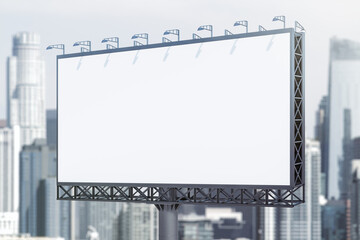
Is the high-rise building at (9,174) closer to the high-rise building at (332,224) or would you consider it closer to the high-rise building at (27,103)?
the high-rise building at (27,103)

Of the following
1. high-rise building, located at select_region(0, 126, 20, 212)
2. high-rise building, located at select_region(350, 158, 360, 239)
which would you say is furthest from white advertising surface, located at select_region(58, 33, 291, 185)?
high-rise building, located at select_region(0, 126, 20, 212)

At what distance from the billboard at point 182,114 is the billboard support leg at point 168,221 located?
77 cm

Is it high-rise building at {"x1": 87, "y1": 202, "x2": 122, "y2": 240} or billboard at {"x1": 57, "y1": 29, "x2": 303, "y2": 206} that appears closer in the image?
billboard at {"x1": 57, "y1": 29, "x2": 303, "y2": 206}

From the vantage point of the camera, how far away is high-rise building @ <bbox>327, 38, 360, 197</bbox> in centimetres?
14150

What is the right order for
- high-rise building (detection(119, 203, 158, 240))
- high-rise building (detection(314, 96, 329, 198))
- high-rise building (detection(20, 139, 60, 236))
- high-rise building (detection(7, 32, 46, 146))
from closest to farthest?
1. high-rise building (detection(119, 203, 158, 240))
2. high-rise building (detection(20, 139, 60, 236))
3. high-rise building (detection(314, 96, 329, 198))
4. high-rise building (detection(7, 32, 46, 146))

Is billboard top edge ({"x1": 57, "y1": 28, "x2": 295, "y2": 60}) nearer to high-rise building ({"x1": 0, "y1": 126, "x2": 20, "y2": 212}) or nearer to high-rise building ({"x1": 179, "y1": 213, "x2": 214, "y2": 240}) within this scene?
high-rise building ({"x1": 179, "y1": 213, "x2": 214, "y2": 240})

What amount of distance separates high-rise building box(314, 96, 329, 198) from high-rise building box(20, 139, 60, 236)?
1798 inches

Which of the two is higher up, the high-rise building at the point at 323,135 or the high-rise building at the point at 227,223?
the high-rise building at the point at 323,135

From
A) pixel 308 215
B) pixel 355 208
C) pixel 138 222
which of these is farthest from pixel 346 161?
pixel 138 222

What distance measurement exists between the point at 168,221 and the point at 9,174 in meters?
116

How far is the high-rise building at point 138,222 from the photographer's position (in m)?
100

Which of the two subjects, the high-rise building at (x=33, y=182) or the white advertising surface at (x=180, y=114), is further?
the high-rise building at (x=33, y=182)

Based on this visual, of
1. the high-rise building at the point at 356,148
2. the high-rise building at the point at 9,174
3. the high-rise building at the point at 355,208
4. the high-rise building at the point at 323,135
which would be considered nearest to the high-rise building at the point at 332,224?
the high-rise building at the point at 355,208

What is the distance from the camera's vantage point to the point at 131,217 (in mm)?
106500
